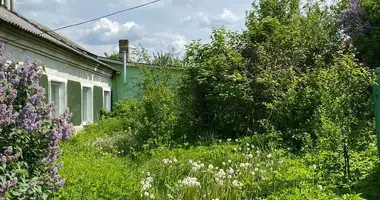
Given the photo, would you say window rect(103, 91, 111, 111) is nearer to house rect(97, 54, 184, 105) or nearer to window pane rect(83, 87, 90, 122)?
house rect(97, 54, 184, 105)

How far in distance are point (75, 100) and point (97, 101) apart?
3658 millimetres

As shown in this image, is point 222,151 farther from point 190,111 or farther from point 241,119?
point 190,111

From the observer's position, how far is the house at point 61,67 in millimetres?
9617

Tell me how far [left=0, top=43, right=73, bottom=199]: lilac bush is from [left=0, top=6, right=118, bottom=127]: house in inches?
190

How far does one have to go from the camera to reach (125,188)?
499 centimetres

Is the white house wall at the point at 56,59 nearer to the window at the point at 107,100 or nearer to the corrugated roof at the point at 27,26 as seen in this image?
the corrugated roof at the point at 27,26

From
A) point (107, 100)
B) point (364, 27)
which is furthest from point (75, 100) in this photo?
point (364, 27)

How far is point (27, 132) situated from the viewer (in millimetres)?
4148

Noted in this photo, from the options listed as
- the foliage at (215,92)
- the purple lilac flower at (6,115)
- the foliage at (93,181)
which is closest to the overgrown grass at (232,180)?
the foliage at (93,181)

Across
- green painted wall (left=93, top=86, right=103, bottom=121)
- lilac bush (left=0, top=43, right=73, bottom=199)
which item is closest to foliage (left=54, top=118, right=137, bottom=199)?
lilac bush (left=0, top=43, right=73, bottom=199)

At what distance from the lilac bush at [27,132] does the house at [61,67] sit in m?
4.82

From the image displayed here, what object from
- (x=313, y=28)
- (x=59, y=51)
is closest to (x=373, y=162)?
(x=313, y=28)

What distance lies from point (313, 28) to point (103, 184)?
31.3 ft

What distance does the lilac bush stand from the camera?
13.1 ft
